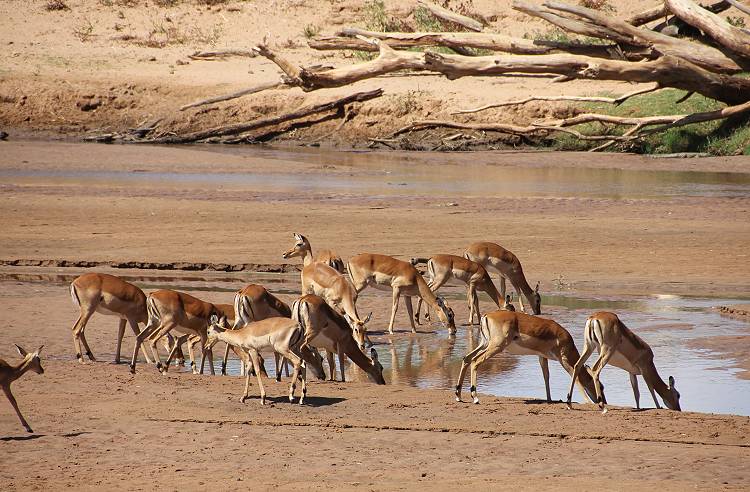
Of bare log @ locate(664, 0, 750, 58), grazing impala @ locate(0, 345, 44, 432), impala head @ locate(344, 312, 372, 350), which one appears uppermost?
bare log @ locate(664, 0, 750, 58)

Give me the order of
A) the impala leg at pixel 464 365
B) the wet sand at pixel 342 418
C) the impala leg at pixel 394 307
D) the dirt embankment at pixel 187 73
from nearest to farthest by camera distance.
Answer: the wet sand at pixel 342 418 < the impala leg at pixel 464 365 < the impala leg at pixel 394 307 < the dirt embankment at pixel 187 73

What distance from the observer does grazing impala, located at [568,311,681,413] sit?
10.1 m

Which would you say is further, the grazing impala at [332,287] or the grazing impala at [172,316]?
the grazing impala at [332,287]

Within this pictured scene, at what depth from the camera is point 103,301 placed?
39.3ft

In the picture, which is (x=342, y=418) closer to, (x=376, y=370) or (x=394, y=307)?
(x=376, y=370)

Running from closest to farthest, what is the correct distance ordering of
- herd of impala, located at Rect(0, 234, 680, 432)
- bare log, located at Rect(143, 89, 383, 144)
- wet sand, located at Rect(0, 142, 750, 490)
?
wet sand, located at Rect(0, 142, 750, 490), herd of impala, located at Rect(0, 234, 680, 432), bare log, located at Rect(143, 89, 383, 144)

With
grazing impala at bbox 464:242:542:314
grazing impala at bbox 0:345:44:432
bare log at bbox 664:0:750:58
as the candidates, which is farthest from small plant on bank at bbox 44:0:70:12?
grazing impala at bbox 0:345:44:432

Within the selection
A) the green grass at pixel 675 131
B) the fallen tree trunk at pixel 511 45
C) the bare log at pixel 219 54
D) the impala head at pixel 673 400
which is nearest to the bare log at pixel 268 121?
the bare log at pixel 219 54

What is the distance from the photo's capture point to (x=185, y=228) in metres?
19.9

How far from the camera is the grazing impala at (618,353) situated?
1005 cm

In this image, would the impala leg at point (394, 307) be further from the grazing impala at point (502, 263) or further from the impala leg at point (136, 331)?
the impala leg at point (136, 331)

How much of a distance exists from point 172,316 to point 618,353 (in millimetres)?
4057

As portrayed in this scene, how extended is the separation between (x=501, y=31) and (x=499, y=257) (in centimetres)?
2670

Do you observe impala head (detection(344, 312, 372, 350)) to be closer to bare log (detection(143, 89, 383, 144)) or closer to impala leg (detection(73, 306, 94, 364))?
impala leg (detection(73, 306, 94, 364))
